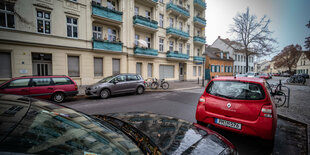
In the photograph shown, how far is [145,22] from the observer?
16078 mm

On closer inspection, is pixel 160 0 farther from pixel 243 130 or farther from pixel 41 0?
pixel 243 130

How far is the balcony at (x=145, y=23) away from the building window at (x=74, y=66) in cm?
786

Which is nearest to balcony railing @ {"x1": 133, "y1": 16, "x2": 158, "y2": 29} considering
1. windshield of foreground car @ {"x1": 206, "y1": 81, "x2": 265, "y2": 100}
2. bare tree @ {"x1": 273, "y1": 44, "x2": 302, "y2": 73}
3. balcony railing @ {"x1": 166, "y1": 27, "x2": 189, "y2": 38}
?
balcony railing @ {"x1": 166, "y1": 27, "x2": 189, "y2": 38}

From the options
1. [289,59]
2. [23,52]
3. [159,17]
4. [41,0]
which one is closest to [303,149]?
[23,52]

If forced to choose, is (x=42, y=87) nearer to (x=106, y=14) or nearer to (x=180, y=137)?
(x=180, y=137)

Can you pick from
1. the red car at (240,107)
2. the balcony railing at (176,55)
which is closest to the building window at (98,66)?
the balcony railing at (176,55)

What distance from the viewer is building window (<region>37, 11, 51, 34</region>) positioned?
1061cm

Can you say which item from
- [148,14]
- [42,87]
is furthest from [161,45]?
[42,87]

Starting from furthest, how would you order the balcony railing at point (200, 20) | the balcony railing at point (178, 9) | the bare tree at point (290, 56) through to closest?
the bare tree at point (290, 56), the balcony railing at point (200, 20), the balcony railing at point (178, 9)

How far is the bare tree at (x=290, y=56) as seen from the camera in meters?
48.1

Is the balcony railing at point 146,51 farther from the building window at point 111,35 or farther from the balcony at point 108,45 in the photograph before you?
the building window at point 111,35

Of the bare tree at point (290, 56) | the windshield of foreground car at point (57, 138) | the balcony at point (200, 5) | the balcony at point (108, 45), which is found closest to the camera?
the windshield of foreground car at point (57, 138)

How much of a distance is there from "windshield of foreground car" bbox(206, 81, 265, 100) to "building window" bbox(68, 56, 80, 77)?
12628 millimetres

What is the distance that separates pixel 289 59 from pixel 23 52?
75879 mm
